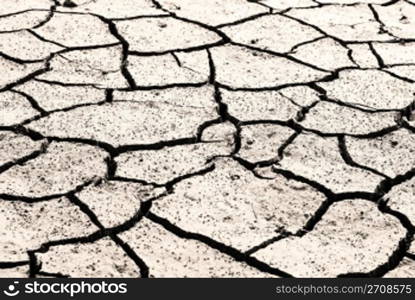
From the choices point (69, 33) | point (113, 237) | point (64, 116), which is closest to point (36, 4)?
point (69, 33)

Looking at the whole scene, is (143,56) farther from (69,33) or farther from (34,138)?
(34,138)

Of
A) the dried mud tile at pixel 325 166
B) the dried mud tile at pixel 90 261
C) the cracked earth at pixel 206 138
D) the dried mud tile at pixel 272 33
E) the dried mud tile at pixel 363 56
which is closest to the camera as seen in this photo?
the dried mud tile at pixel 90 261

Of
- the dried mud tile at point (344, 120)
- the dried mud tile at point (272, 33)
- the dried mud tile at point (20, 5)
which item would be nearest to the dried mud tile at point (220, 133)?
the dried mud tile at point (344, 120)

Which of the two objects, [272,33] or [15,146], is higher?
[272,33]

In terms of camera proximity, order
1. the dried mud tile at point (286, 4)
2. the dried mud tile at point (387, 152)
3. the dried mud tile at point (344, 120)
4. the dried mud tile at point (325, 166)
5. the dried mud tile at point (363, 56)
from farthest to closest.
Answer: the dried mud tile at point (286, 4)
the dried mud tile at point (363, 56)
the dried mud tile at point (344, 120)
the dried mud tile at point (387, 152)
the dried mud tile at point (325, 166)

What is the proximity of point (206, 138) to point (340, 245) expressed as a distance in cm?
76

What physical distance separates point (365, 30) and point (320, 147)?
3.93 feet

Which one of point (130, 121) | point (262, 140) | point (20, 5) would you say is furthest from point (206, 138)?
point (20, 5)

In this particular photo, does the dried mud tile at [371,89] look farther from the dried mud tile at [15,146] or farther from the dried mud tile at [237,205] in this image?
the dried mud tile at [15,146]

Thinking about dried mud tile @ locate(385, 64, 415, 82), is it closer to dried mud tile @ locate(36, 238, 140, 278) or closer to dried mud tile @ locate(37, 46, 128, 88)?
dried mud tile @ locate(37, 46, 128, 88)
